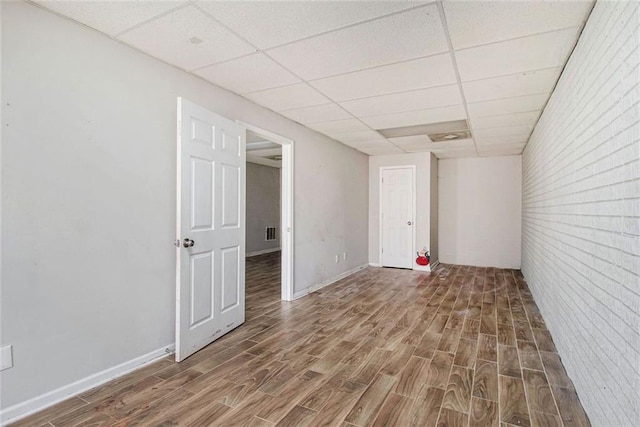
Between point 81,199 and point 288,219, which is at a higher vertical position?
point 81,199

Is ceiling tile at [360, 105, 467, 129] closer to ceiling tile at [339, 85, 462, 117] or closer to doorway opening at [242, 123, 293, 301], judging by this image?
ceiling tile at [339, 85, 462, 117]

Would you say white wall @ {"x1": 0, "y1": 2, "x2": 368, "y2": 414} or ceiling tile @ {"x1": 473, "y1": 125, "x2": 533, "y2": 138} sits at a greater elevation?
ceiling tile @ {"x1": 473, "y1": 125, "x2": 533, "y2": 138}

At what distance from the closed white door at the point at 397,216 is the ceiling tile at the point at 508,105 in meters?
2.71

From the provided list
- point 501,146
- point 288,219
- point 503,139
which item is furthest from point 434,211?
point 288,219

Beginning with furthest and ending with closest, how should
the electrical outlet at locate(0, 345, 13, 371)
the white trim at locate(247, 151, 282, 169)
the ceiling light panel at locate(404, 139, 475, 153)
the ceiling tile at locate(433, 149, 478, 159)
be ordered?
the white trim at locate(247, 151, 282, 169)
the ceiling tile at locate(433, 149, 478, 159)
the ceiling light panel at locate(404, 139, 475, 153)
the electrical outlet at locate(0, 345, 13, 371)

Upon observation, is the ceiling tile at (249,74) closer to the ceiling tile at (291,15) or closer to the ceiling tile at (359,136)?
the ceiling tile at (291,15)

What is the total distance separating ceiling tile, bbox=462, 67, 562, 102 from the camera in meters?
2.65

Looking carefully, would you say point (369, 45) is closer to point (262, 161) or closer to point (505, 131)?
point (505, 131)

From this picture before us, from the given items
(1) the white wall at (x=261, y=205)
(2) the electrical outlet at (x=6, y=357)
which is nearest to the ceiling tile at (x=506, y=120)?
(2) the electrical outlet at (x=6, y=357)

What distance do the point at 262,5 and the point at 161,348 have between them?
251 cm

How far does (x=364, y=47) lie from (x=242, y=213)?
1.86m

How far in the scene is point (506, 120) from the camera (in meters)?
3.93

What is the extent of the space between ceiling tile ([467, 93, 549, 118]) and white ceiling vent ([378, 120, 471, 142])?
458 millimetres

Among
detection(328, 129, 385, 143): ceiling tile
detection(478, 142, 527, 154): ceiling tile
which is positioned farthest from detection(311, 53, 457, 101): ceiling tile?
detection(478, 142, 527, 154): ceiling tile
